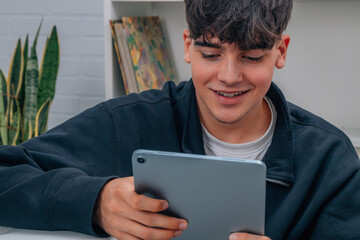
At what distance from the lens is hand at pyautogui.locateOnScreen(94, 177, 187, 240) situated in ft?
2.41

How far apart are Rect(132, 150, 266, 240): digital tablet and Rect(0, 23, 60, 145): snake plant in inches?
47.1

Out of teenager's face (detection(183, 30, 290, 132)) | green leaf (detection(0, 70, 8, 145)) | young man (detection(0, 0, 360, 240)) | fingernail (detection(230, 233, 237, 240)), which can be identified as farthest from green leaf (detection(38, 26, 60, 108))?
fingernail (detection(230, 233, 237, 240))

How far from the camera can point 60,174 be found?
34.5 inches

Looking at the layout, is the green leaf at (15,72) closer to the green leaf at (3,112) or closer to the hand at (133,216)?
the green leaf at (3,112)

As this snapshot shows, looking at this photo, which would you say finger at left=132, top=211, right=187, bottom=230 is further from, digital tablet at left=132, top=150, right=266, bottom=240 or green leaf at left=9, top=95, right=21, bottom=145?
green leaf at left=9, top=95, right=21, bottom=145

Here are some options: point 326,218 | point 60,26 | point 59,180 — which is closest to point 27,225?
point 59,180

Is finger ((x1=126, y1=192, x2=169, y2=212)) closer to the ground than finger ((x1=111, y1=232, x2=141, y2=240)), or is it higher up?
higher up

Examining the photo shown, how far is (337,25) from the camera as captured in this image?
176 centimetres

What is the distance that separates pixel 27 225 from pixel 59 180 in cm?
10

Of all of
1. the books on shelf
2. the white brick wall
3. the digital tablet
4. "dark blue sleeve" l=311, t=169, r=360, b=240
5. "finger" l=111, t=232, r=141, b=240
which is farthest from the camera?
the white brick wall

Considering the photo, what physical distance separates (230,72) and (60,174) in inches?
15.1

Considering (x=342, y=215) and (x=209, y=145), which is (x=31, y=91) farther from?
(x=342, y=215)

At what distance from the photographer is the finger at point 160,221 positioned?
742mm

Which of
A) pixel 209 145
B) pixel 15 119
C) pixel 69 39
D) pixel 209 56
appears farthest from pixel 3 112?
pixel 209 56
